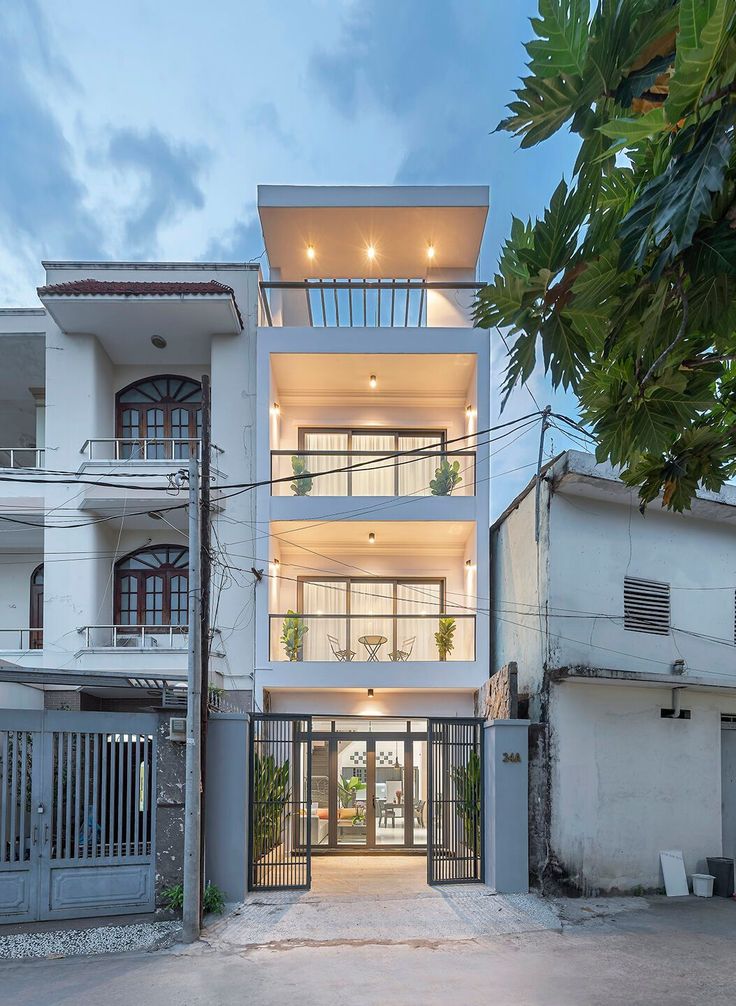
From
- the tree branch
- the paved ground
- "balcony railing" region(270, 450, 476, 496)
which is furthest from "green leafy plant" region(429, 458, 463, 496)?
the tree branch

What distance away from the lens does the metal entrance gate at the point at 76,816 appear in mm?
9656

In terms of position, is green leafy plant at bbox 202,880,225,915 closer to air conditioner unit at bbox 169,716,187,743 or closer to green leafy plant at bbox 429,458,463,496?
air conditioner unit at bbox 169,716,187,743

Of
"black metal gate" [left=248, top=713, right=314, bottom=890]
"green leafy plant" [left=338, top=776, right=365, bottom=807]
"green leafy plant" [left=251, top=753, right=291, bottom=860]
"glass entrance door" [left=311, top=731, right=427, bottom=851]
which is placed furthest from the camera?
"green leafy plant" [left=338, top=776, right=365, bottom=807]

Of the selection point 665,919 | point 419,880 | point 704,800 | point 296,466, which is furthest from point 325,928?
point 296,466

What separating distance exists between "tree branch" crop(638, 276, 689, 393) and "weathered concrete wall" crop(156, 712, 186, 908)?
8.53m

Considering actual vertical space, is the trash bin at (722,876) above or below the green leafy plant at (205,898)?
below

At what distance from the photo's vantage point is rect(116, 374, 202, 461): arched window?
1708 centimetres

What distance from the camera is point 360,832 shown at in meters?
15.6

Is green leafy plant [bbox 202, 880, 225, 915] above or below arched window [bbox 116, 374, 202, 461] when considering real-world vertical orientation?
below

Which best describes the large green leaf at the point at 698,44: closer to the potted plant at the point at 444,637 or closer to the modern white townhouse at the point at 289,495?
the modern white townhouse at the point at 289,495

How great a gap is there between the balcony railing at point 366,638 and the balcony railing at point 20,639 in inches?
206

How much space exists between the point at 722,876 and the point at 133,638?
11.2 metres

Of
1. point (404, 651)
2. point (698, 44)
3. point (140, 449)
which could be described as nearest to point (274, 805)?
point (404, 651)

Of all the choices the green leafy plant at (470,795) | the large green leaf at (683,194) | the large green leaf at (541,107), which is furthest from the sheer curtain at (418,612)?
the large green leaf at (683,194)
